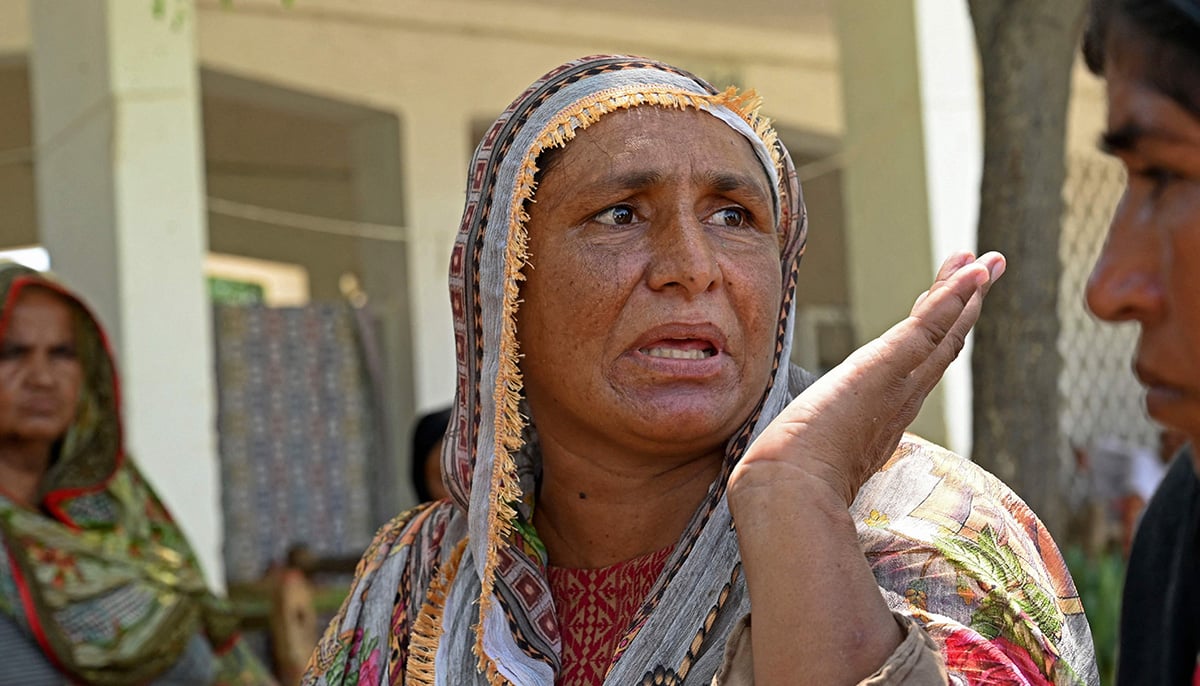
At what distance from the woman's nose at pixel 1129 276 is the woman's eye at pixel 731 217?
866 mm

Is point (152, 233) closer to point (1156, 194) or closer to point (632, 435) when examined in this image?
point (632, 435)

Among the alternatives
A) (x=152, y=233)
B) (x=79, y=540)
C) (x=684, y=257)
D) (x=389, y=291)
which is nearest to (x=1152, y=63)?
(x=684, y=257)

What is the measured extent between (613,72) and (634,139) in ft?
0.45

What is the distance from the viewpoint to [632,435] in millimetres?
2189

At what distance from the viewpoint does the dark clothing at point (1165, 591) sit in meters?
1.97

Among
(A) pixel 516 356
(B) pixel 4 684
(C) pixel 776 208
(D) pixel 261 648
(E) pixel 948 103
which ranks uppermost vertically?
(E) pixel 948 103

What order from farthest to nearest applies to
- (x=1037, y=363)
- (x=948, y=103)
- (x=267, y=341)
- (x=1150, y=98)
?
(x=267, y=341), (x=948, y=103), (x=1037, y=363), (x=1150, y=98)

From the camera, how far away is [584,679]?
2.21 m

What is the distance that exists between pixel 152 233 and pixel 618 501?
406cm

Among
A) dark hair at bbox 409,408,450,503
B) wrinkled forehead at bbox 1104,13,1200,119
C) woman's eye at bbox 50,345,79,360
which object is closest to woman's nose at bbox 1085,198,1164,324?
wrinkled forehead at bbox 1104,13,1200,119

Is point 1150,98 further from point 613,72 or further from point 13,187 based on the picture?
point 13,187

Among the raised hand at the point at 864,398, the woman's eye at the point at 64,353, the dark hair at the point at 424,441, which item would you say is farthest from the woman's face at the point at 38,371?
the raised hand at the point at 864,398

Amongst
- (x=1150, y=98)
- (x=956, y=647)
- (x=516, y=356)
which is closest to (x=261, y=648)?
(x=516, y=356)

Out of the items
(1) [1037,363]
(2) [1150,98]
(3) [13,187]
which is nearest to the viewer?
(2) [1150,98]
